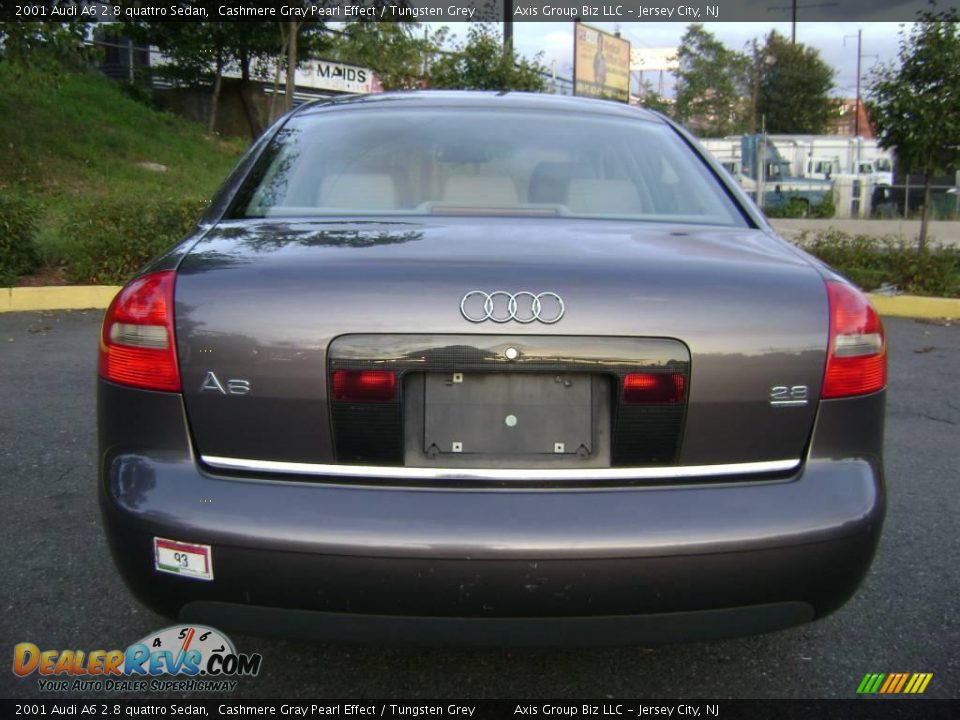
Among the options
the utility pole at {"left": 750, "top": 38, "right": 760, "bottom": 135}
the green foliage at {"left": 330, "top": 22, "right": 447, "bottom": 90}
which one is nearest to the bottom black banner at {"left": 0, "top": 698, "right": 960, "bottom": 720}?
the green foliage at {"left": 330, "top": 22, "right": 447, "bottom": 90}

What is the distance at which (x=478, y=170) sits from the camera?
261cm

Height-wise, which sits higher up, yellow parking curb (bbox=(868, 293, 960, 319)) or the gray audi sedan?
the gray audi sedan

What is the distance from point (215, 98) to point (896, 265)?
1889cm

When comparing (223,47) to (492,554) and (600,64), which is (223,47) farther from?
(492,554)

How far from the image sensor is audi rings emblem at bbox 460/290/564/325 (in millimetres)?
1790

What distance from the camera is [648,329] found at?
181cm

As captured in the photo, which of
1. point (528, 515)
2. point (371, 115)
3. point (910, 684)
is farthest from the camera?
point (371, 115)

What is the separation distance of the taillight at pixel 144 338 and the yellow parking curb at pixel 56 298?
255 inches

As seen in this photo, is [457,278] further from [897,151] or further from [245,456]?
[897,151]

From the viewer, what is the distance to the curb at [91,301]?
8.00 m

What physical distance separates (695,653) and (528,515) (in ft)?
3.35

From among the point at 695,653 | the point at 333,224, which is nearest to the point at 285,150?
the point at 333,224

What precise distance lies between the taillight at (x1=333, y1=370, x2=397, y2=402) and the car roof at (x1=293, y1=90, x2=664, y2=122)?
138cm

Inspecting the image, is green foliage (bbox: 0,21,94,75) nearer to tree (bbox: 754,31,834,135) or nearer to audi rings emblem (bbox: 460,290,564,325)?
audi rings emblem (bbox: 460,290,564,325)
